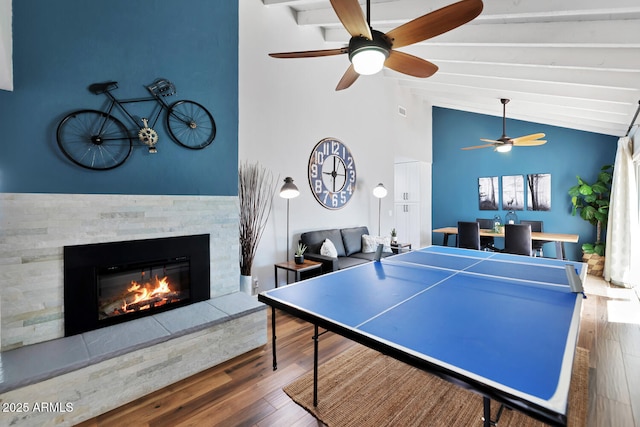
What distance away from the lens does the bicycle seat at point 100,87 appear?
2.30 m

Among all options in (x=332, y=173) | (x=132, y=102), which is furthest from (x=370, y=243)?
(x=132, y=102)

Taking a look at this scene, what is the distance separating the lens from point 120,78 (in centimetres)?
242

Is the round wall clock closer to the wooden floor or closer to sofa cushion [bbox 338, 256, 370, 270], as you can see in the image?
sofa cushion [bbox 338, 256, 370, 270]

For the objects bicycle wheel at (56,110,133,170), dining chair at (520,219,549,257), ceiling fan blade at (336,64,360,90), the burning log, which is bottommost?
the burning log

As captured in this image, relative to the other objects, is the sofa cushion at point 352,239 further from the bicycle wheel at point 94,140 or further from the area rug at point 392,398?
the bicycle wheel at point 94,140

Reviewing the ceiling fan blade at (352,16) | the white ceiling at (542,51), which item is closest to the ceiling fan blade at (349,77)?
the ceiling fan blade at (352,16)

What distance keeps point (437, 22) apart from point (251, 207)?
2877 mm

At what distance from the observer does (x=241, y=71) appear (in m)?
3.80

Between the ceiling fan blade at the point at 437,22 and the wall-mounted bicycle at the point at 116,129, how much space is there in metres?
1.83

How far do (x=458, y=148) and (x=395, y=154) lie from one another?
188 centimetres

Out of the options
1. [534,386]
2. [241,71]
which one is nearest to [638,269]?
[534,386]

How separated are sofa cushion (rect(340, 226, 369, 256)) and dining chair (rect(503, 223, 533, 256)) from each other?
7.99ft

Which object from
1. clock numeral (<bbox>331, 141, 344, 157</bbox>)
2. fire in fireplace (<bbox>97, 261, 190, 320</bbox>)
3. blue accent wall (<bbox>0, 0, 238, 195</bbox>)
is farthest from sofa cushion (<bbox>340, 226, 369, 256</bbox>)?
fire in fireplace (<bbox>97, 261, 190, 320</bbox>)

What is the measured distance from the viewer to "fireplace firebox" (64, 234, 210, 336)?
7.35ft
